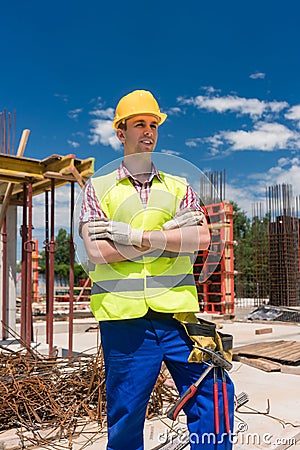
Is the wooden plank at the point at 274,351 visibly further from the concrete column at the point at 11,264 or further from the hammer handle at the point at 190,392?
the hammer handle at the point at 190,392

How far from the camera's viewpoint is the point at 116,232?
1746 millimetres

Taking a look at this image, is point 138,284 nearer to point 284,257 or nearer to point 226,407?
point 226,407

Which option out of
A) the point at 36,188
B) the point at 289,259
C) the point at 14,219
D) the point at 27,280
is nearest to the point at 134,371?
the point at 27,280

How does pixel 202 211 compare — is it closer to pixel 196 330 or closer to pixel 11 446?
pixel 196 330

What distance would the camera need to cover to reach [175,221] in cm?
181

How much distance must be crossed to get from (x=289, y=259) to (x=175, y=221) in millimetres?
16002

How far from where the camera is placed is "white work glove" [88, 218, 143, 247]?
173cm

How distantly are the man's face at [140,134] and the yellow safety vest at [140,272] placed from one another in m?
0.14

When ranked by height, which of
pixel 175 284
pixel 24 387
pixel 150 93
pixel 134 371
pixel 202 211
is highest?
pixel 150 93

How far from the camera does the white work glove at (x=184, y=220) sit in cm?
180

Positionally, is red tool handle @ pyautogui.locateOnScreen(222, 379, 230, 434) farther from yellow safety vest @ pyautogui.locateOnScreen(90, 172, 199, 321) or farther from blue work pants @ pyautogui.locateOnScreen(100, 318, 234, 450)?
yellow safety vest @ pyautogui.locateOnScreen(90, 172, 199, 321)

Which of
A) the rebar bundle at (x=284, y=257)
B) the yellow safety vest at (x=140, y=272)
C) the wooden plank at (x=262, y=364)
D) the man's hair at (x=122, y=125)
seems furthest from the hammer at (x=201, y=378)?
the rebar bundle at (x=284, y=257)

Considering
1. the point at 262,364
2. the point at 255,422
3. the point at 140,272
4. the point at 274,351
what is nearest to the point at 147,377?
the point at 140,272

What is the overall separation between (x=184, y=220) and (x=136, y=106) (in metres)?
0.48
